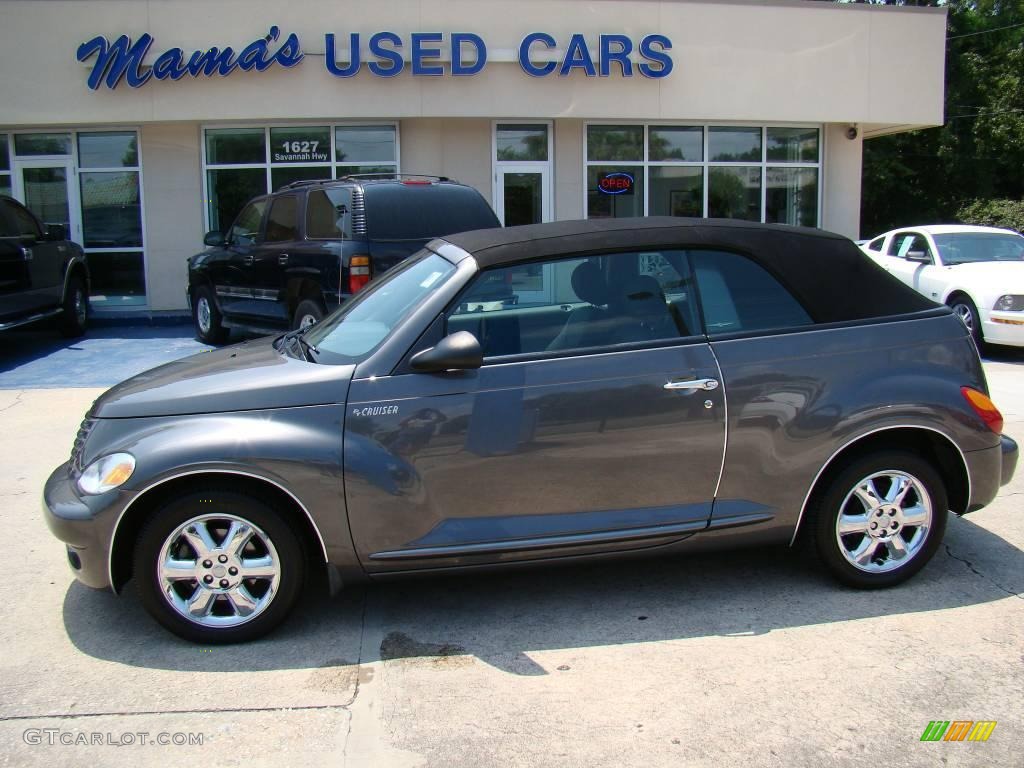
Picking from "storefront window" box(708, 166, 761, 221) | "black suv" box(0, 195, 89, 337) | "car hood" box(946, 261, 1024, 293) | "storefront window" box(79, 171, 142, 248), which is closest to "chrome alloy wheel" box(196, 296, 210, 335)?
"black suv" box(0, 195, 89, 337)

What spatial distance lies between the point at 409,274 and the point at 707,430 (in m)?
1.67

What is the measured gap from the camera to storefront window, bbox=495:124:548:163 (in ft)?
52.6

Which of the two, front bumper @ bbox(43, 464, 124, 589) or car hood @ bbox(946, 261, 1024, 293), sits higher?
car hood @ bbox(946, 261, 1024, 293)

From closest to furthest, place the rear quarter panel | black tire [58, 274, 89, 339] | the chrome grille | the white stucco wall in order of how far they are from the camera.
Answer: the chrome grille
the rear quarter panel
black tire [58, 274, 89, 339]
the white stucco wall

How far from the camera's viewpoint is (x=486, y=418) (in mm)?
4012

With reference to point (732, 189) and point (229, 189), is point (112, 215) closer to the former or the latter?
point (229, 189)

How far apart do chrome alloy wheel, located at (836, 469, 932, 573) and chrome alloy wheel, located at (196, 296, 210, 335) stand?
1016cm

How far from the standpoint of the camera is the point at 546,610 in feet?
14.4

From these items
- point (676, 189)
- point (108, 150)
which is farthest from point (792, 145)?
point (108, 150)

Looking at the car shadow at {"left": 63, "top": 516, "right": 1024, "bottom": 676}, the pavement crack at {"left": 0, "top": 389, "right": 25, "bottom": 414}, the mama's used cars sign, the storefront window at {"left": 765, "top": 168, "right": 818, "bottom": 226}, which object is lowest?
the car shadow at {"left": 63, "top": 516, "right": 1024, "bottom": 676}

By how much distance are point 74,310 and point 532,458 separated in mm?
11391

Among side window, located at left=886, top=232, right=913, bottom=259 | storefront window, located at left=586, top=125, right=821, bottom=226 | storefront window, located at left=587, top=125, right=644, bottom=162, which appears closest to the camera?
side window, located at left=886, top=232, right=913, bottom=259

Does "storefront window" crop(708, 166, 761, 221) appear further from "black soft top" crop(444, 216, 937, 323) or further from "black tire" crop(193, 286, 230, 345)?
"black soft top" crop(444, 216, 937, 323)

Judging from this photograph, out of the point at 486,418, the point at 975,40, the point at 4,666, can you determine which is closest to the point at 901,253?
the point at 486,418
